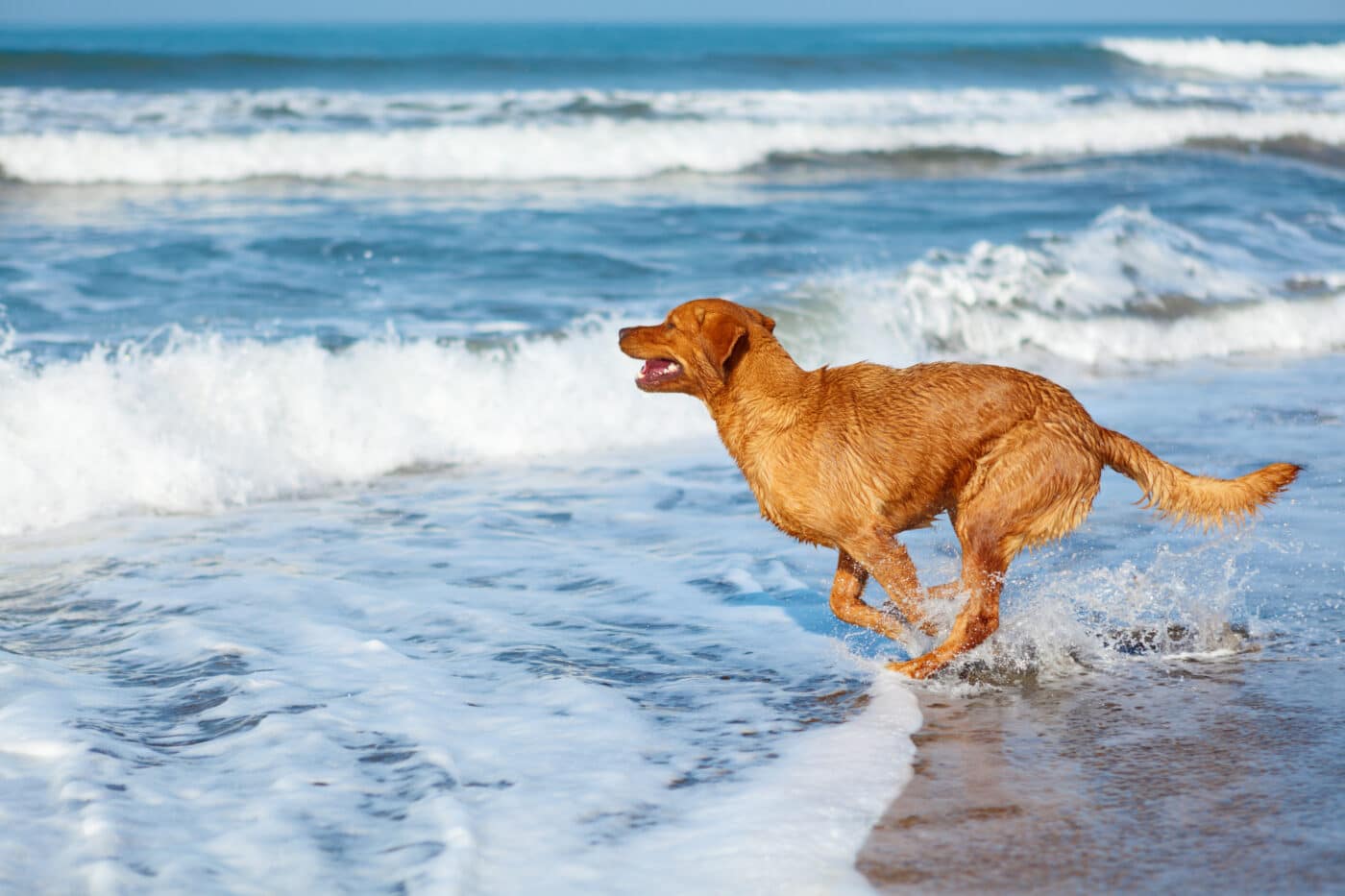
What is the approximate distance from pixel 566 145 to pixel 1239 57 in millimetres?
52902

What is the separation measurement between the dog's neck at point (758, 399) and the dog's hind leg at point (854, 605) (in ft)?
2.05

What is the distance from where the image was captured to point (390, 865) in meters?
3.85

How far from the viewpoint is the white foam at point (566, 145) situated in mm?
22281

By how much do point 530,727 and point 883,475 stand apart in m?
1.61

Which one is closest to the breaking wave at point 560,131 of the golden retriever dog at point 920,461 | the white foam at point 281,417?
the white foam at point 281,417

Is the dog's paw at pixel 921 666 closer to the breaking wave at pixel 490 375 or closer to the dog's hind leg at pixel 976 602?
the dog's hind leg at pixel 976 602

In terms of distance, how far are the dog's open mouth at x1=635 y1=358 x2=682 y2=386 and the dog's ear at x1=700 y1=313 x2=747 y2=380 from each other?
16 cm

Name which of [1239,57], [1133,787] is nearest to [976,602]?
[1133,787]

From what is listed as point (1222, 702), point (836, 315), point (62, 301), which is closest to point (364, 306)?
point (62, 301)

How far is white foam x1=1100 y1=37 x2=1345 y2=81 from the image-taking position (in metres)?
60.9

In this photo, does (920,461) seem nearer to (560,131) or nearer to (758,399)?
(758,399)

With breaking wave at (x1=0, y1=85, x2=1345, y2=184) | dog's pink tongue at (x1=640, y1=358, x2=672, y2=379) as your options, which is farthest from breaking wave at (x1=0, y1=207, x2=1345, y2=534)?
breaking wave at (x1=0, y1=85, x2=1345, y2=184)

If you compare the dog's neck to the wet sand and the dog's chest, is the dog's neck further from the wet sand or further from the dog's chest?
the wet sand

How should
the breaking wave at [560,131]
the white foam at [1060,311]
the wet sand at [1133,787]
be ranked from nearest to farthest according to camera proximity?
1. the wet sand at [1133,787]
2. the white foam at [1060,311]
3. the breaking wave at [560,131]
